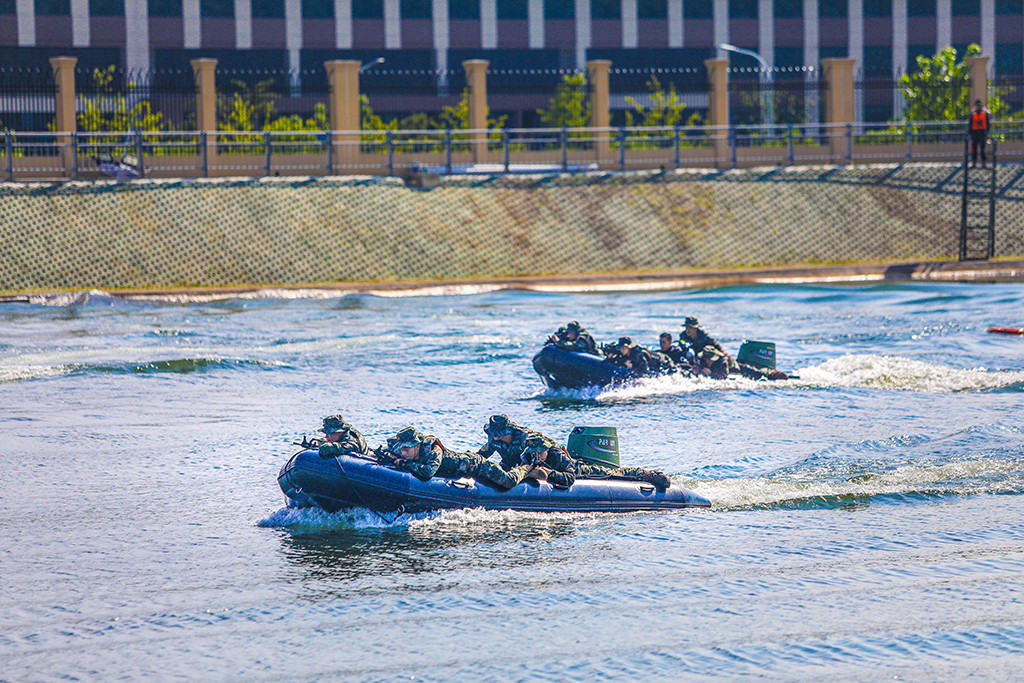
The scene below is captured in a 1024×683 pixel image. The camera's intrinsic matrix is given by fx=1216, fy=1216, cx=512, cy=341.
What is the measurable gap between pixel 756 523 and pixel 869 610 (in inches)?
107

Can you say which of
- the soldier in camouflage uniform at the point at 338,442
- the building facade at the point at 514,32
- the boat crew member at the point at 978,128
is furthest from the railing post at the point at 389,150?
the building facade at the point at 514,32

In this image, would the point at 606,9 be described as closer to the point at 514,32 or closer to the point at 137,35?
the point at 514,32

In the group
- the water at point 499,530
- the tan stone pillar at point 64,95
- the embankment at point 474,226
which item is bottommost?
the water at point 499,530

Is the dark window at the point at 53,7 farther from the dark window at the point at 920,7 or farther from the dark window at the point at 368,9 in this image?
the dark window at the point at 920,7

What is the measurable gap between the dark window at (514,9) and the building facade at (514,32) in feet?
0.18

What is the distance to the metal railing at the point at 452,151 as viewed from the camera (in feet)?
109

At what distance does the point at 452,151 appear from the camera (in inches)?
1452

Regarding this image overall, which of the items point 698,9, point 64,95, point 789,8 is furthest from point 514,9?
point 64,95

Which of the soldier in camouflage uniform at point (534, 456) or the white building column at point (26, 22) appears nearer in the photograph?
the soldier in camouflage uniform at point (534, 456)

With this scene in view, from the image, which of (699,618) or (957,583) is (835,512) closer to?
(957,583)

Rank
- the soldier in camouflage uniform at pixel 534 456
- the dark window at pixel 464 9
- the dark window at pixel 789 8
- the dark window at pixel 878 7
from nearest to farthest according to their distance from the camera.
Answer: the soldier in camouflage uniform at pixel 534 456 < the dark window at pixel 464 9 < the dark window at pixel 789 8 < the dark window at pixel 878 7

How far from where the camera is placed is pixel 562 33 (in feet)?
217

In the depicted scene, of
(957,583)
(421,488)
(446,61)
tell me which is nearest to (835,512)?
(957,583)

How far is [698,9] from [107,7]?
3085cm
